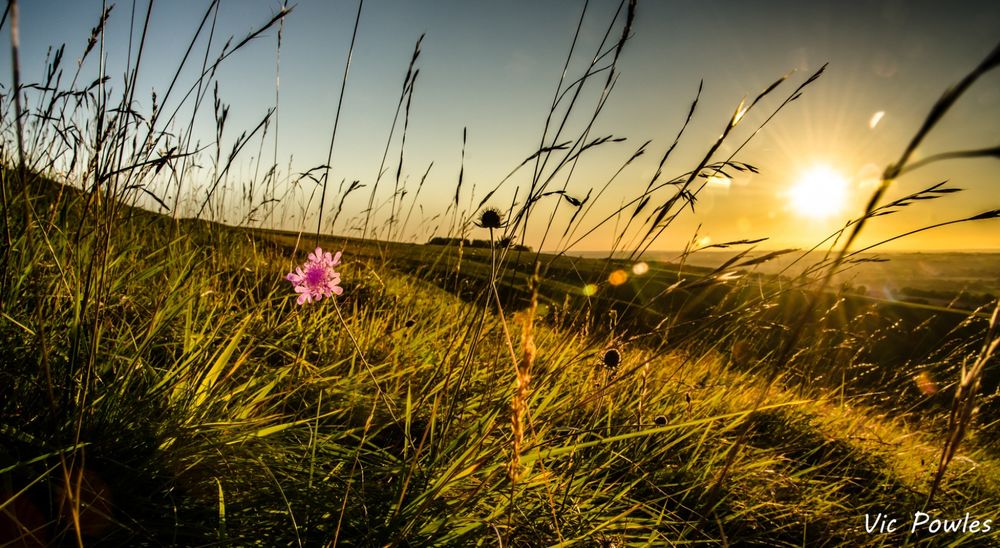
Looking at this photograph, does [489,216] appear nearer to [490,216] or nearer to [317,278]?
[490,216]

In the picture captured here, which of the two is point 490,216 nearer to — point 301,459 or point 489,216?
point 489,216

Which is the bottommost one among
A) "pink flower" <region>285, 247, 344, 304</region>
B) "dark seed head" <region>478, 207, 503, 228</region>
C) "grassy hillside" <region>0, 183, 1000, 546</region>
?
"grassy hillside" <region>0, 183, 1000, 546</region>

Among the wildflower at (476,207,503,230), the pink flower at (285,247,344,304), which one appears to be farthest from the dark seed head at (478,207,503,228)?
the pink flower at (285,247,344,304)

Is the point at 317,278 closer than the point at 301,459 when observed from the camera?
No

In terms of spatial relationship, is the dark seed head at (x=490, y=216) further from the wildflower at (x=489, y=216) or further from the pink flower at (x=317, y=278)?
the pink flower at (x=317, y=278)

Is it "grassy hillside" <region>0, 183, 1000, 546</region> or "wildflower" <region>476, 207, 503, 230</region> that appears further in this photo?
"wildflower" <region>476, 207, 503, 230</region>

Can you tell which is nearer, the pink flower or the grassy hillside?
the grassy hillside

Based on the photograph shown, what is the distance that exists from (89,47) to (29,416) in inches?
39.4

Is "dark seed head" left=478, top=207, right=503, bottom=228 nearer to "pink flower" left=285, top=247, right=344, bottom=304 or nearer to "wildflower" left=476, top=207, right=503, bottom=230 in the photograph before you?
"wildflower" left=476, top=207, right=503, bottom=230

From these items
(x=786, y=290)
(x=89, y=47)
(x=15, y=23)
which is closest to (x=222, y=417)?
(x=89, y=47)

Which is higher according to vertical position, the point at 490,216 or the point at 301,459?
the point at 490,216

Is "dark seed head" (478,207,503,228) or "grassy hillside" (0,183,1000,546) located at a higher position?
"dark seed head" (478,207,503,228)

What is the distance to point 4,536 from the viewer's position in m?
0.86

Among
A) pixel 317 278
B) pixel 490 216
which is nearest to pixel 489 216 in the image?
pixel 490 216
